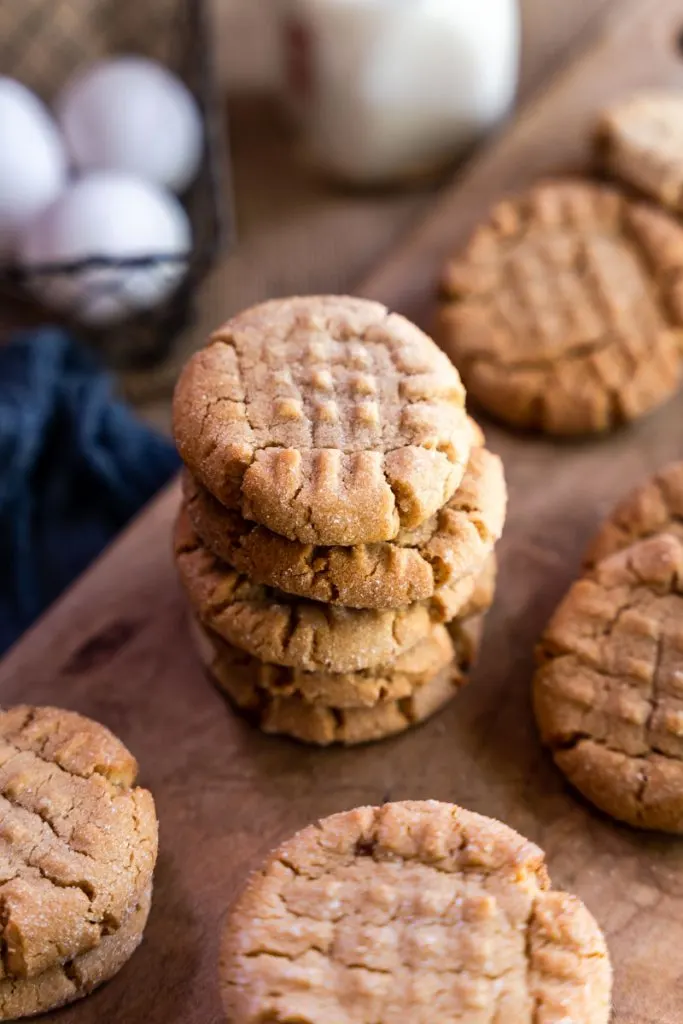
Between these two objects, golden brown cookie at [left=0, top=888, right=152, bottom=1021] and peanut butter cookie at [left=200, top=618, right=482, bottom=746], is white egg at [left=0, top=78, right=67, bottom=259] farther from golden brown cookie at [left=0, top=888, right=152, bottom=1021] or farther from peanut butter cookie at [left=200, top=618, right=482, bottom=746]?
golden brown cookie at [left=0, top=888, right=152, bottom=1021]

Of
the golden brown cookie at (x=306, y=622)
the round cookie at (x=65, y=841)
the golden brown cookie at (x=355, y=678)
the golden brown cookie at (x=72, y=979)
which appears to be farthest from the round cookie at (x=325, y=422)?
the golden brown cookie at (x=72, y=979)

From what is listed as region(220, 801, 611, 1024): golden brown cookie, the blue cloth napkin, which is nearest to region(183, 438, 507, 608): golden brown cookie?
region(220, 801, 611, 1024): golden brown cookie

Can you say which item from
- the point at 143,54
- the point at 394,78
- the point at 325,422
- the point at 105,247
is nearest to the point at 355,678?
the point at 325,422

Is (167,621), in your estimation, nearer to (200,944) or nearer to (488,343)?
(200,944)

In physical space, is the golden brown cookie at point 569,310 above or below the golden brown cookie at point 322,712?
above

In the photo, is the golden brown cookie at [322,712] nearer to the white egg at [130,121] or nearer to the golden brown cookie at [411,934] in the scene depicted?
the golden brown cookie at [411,934]
